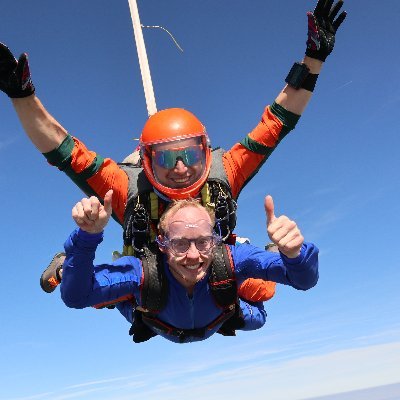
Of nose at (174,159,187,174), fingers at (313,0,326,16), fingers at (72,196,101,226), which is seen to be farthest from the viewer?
fingers at (313,0,326,16)

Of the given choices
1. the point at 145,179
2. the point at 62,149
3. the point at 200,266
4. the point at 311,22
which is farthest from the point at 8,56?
the point at 311,22

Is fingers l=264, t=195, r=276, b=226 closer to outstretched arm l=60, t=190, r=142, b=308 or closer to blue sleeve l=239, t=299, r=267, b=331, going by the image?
outstretched arm l=60, t=190, r=142, b=308

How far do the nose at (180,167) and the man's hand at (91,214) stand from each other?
1078 millimetres

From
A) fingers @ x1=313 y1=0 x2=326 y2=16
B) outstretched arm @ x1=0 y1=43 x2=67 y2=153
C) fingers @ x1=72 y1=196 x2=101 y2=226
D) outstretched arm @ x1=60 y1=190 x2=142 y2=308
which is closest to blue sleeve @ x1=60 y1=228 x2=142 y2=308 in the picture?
outstretched arm @ x1=60 y1=190 x2=142 y2=308

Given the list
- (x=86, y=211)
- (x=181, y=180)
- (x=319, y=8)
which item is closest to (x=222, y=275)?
(x=181, y=180)

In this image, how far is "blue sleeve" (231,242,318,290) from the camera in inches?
120

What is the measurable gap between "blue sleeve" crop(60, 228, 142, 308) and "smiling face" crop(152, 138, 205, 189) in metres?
0.72

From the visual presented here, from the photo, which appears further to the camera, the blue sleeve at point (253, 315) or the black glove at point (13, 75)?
the blue sleeve at point (253, 315)

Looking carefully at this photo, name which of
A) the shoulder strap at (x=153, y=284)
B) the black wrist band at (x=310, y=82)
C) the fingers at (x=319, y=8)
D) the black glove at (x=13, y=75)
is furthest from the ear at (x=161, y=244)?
the fingers at (x=319, y=8)

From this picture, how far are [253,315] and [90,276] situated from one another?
2059 mm

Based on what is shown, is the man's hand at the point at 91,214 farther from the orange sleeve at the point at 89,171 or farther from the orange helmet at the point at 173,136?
the orange sleeve at the point at 89,171

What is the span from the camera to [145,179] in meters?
4.19

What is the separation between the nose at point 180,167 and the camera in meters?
3.85

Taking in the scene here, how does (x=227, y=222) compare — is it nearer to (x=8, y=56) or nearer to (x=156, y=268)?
(x=156, y=268)
